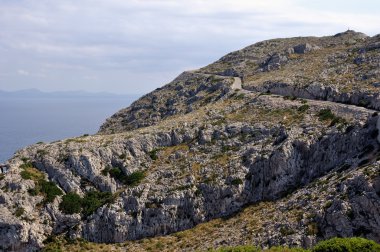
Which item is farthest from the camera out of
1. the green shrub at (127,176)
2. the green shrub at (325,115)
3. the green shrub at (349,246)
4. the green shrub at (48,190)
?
the green shrub at (127,176)

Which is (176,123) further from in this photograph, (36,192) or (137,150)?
(36,192)

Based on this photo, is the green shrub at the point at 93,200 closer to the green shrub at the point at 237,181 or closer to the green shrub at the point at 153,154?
the green shrub at the point at 153,154

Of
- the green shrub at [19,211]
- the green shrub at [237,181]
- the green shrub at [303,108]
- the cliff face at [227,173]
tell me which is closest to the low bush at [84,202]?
the cliff face at [227,173]

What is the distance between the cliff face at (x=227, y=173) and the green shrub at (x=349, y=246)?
291 inches

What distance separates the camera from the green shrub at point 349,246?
34.6 meters

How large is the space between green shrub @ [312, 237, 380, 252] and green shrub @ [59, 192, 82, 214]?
39.1 m

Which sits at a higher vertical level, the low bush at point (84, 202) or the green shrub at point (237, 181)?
the green shrub at point (237, 181)

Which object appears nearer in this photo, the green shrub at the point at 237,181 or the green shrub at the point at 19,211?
the green shrub at the point at 19,211

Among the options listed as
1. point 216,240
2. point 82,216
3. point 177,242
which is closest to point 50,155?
point 82,216

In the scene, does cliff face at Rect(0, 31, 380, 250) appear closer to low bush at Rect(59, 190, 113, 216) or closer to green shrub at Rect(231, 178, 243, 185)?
green shrub at Rect(231, 178, 243, 185)

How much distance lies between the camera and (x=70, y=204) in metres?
61.6

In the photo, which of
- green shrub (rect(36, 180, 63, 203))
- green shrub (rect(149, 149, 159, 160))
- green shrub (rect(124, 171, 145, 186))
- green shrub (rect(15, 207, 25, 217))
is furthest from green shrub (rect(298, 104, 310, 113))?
green shrub (rect(15, 207, 25, 217))

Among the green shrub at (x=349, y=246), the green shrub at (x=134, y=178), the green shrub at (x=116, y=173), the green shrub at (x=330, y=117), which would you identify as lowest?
the green shrub at (x=349, y=246)

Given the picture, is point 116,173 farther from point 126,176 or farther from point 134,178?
point 134,178
